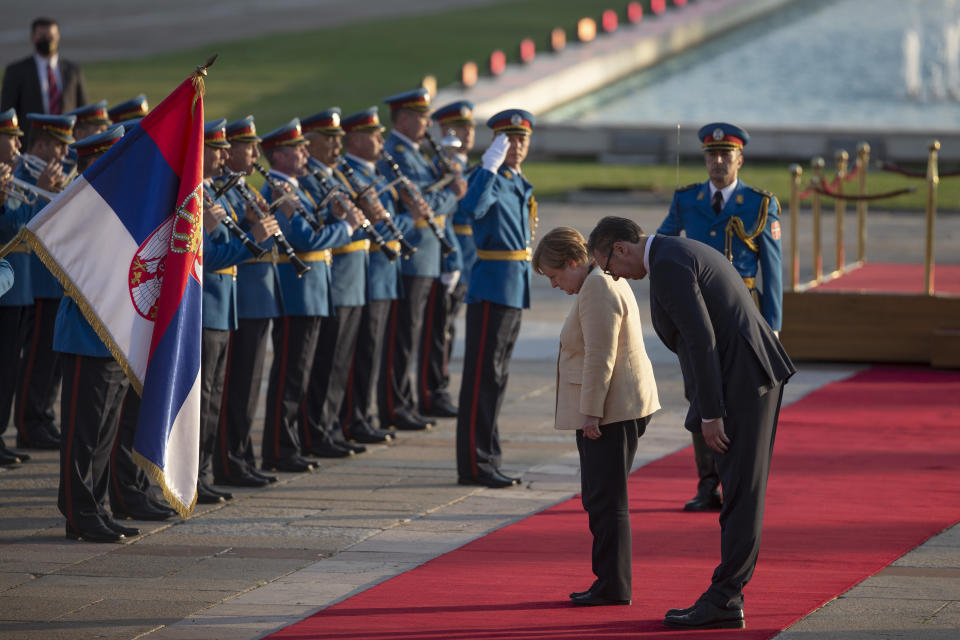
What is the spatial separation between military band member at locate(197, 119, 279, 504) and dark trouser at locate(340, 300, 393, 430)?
5.45ft

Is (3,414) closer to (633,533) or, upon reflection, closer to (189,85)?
(189,85)

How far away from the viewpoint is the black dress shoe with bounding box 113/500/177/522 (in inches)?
336

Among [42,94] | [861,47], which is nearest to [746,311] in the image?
[42,94]

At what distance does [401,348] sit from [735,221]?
2.94m

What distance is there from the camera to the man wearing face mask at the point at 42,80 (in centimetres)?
1398

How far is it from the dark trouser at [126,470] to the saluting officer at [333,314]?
1.42 m

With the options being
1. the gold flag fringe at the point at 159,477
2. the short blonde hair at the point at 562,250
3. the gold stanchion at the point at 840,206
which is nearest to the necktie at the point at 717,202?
the short blonde hair at the point at 562,250

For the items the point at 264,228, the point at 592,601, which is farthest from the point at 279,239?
the point at 592,601

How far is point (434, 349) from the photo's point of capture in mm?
11531

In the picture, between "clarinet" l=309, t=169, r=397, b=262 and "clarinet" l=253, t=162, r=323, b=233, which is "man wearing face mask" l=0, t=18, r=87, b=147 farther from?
"clarinet" l=253, t=162, r=323, b=233

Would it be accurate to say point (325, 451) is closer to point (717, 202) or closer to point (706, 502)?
point (706, 502)

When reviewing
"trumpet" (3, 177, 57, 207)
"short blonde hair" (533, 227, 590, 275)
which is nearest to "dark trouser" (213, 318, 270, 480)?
"trumpet" (3, 177, 57, 207)

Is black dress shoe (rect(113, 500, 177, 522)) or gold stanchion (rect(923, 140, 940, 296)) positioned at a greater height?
gold stanchion (rect(923, 140, 940, 296))

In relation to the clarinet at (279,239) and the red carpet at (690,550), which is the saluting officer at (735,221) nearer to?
the red carpet at (690,550)
